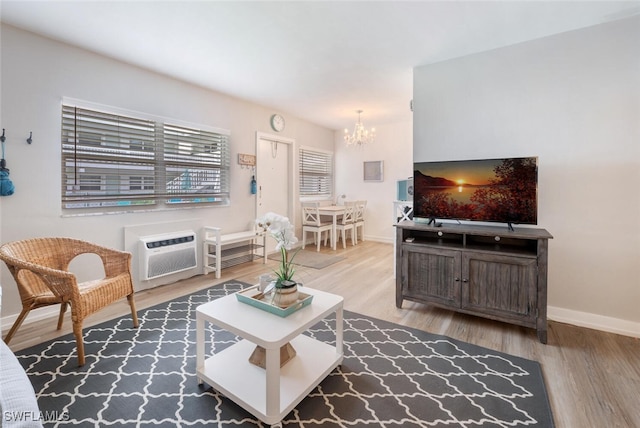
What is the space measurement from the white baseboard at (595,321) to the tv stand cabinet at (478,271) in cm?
60

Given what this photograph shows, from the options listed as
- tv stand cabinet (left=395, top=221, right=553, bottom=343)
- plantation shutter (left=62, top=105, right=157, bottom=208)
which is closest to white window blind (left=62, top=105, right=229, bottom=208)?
plantation shutter (left=62, top=105, right=157, bottom=208)

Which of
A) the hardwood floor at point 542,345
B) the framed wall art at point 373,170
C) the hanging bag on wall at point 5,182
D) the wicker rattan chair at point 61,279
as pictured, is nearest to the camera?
the hardwood floor at point 542,345

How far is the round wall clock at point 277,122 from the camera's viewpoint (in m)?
4.78

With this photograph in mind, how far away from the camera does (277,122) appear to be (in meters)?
4.86

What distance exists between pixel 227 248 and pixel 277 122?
228cm

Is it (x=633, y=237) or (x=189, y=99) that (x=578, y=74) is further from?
(x=189, y=99)

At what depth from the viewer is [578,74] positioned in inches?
94.7

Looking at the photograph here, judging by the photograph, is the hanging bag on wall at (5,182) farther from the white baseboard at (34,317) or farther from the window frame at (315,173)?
the window frame at (315,173)

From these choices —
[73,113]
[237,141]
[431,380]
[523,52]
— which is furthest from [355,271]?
[73,113]

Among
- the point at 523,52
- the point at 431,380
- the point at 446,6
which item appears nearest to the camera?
the point at 431,380

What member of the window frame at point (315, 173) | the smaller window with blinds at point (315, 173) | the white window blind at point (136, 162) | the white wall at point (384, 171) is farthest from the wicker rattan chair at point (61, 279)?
the white wall at point (384, 171)

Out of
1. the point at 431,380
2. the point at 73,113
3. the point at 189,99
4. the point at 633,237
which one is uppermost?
the point at 189,99

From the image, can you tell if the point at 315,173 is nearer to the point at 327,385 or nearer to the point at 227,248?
the point at 227,248

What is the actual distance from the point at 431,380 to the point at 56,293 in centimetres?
252
